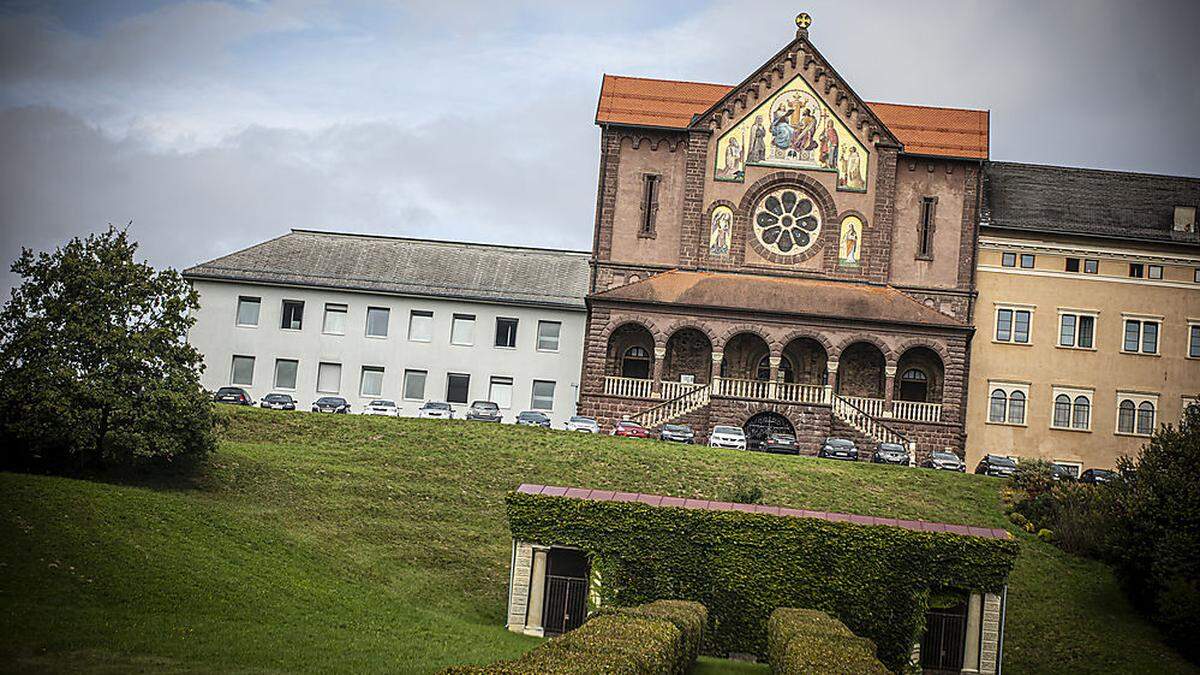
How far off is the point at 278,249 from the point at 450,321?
10.7 m

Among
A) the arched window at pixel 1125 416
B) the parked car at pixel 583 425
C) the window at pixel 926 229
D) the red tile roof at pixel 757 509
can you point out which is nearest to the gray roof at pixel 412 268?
the parked car at pixel 583 425

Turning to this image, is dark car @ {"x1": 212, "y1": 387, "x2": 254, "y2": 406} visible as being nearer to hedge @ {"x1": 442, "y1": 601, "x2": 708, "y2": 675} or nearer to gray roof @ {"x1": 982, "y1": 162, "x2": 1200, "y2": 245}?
gray roof @ {"x1": 982, "y1": 162, "x2": 1200, "y2": 245}

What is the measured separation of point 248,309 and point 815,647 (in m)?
53.5

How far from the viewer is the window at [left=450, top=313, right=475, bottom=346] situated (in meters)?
73.3

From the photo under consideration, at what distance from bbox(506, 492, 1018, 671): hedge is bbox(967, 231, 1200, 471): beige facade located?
3906 cm

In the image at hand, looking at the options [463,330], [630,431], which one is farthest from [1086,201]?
[463,330]

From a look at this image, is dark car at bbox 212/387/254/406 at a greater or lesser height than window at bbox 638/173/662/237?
lesser

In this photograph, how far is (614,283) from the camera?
71312 mm

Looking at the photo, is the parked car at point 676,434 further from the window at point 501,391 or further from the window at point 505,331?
the window at point 505,331

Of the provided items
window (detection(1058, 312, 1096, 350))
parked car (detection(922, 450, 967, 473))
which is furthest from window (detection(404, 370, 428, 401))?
window (detection(1058, 312, 1096, 350))

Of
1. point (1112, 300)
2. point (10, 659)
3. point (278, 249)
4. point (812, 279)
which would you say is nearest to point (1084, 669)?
point (10, 659)

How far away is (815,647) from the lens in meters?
24.7

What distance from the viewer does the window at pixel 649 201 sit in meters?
71.6

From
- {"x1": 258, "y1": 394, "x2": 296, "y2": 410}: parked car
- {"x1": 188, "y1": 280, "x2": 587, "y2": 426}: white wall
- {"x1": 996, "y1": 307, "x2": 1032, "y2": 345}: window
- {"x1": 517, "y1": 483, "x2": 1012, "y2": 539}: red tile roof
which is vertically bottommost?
{"x1": 517, "y1": 483, "x2": 1012, "y2": 539}: red tile roof
